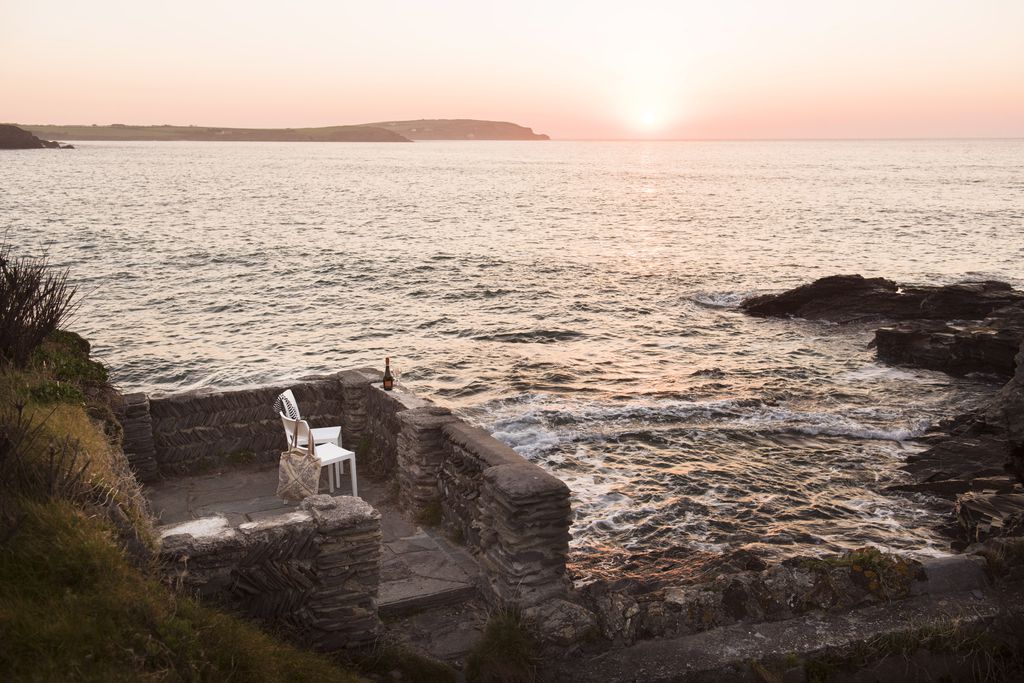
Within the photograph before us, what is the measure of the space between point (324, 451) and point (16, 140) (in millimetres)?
201638

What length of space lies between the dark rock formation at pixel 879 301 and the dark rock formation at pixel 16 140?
186328 mm

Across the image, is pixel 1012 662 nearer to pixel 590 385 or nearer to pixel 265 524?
pixel 265 524

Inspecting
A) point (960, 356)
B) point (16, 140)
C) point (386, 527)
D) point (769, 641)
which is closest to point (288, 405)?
point (386, 527)

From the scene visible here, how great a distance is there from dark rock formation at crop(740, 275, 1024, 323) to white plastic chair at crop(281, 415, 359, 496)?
23.9 meters

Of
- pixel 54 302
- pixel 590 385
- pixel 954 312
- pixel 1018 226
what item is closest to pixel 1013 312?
pixel 954 312

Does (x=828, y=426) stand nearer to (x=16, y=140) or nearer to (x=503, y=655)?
(x=503, y=655)

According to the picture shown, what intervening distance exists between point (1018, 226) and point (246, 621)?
65068 mm

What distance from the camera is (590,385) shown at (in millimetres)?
22625

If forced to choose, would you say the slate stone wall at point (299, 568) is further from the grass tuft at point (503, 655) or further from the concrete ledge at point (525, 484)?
the concrete ledge at point (525, 484)

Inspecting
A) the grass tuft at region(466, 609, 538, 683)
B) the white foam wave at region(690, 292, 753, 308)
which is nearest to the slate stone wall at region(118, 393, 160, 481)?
the grass tuft at region(466, 609, 538, 683)

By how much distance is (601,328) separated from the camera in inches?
1182

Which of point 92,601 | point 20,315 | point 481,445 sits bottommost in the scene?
point 481,445

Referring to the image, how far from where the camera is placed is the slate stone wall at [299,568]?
5895 millimetres

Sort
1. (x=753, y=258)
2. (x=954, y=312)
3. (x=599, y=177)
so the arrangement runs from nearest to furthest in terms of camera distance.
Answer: (x=954, y=312)
(x=753, y=258)
(x=599, y=177)
